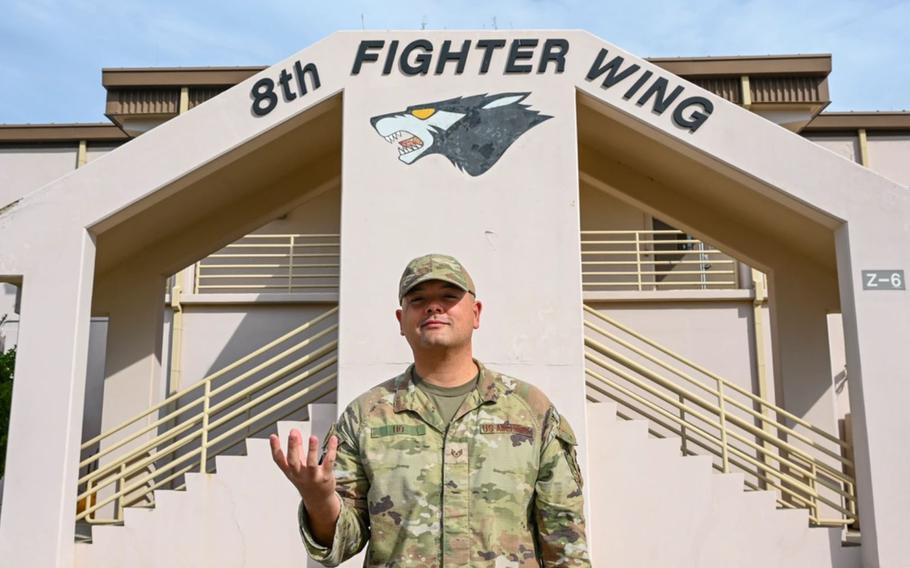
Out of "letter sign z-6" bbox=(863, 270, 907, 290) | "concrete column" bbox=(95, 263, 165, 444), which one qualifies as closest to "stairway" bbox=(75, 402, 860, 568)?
"letter sign z-6" bbox=(863, 270, 907, 290)

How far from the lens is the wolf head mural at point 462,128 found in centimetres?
816

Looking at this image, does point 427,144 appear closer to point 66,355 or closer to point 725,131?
point 725,131

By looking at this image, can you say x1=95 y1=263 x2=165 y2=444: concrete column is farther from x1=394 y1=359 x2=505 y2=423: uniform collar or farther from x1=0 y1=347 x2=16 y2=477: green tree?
x1=394 y1=359 x2=505 y2=423: uniform collar

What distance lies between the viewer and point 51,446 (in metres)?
7.57

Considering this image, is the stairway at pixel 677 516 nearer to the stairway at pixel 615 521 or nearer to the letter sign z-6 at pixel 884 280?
the stairway at pixel 615 521

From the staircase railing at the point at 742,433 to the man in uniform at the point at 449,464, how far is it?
4.61m

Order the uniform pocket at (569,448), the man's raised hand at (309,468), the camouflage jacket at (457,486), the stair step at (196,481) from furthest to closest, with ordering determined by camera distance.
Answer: the stair step at (196,481), the uniform pocket at (569,448), the camouflage jacket at (457,486), the man's raised hand at (309,468)

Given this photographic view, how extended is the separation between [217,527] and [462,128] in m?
4.10

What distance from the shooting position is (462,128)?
819cm

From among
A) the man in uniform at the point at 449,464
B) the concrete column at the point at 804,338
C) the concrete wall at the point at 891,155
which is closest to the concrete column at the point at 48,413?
the man in uniform at the point at 449,464

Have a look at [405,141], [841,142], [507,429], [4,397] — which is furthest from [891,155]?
[507,429]

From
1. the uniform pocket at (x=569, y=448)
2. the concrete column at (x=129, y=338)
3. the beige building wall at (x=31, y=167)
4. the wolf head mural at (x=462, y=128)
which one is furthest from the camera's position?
the beige building wall at (x=31, y=167)

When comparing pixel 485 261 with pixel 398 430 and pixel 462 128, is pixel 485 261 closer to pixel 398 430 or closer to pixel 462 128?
pixel 462 128

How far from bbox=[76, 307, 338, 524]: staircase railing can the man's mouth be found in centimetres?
169
